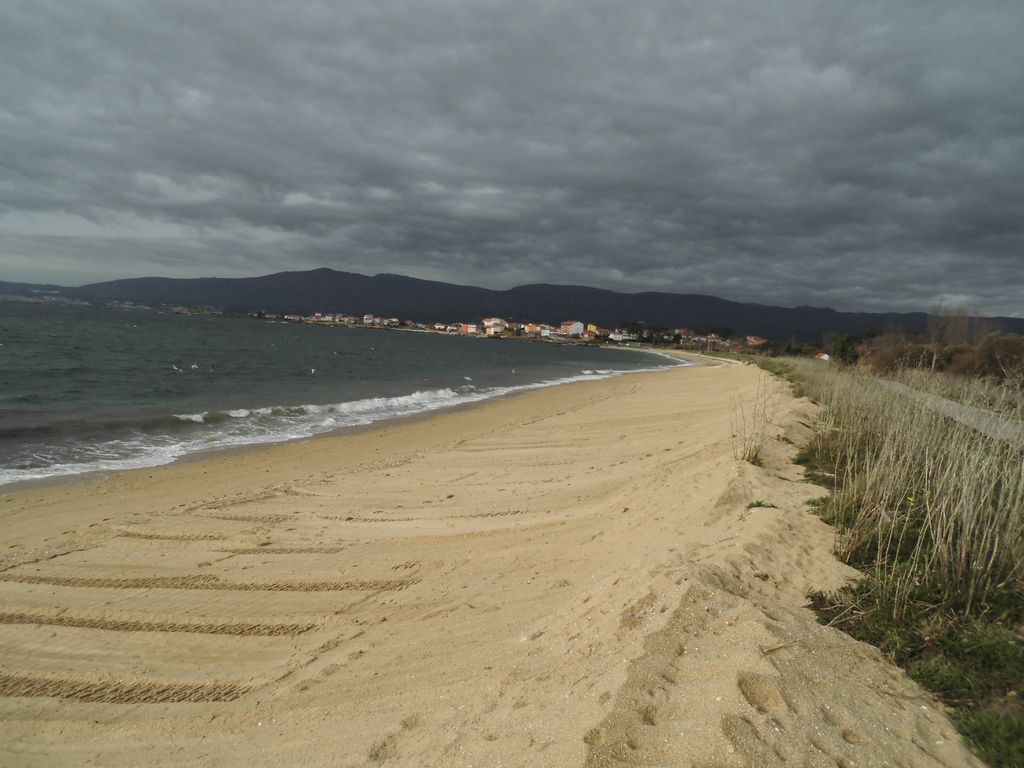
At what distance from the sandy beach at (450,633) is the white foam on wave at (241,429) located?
2.16 meters

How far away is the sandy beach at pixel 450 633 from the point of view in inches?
106

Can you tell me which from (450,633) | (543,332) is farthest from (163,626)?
(543,332)

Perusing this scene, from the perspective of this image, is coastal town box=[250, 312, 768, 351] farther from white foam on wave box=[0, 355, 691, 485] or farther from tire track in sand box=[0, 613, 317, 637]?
tire track in sand box=[0, 613, 317, 637]

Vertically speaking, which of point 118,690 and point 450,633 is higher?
point 450,633

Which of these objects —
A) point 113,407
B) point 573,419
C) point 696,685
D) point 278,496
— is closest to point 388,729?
point 696,685

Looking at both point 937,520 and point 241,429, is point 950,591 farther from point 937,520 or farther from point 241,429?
point 241,429

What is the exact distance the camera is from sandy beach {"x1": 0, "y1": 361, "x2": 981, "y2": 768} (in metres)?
2.70

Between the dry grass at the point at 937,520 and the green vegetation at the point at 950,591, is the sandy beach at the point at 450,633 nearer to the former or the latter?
the green vegetation at the point at 950,591

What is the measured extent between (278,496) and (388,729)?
597 centimetres

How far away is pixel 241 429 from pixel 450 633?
40.8 ft

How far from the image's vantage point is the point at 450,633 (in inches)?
162

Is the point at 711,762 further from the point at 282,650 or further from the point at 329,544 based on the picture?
the point at 329,544

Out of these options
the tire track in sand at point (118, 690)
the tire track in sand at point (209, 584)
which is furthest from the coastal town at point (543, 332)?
the tire track in sand at point (118, 690)

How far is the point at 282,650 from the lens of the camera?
13.5 ft
